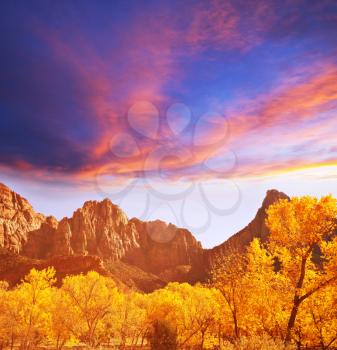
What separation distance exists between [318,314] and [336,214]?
8128 mm

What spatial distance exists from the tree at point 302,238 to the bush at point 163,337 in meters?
15.2

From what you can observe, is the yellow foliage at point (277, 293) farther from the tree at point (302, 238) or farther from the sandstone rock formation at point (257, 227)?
the sandstone rock formation at point (257, 227)

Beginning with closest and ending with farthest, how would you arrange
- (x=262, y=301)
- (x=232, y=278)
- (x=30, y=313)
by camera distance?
(x=262, y=301) → (x=232, y=278) → (x=30, y=313)

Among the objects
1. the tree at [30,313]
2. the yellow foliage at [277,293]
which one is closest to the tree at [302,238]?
the yellow foliage at [277,293]

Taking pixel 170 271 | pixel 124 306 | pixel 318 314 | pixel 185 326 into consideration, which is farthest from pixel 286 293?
pixel 170 271

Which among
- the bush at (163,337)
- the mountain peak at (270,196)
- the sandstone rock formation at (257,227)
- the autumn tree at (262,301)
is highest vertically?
the mountain peak at (270,196)

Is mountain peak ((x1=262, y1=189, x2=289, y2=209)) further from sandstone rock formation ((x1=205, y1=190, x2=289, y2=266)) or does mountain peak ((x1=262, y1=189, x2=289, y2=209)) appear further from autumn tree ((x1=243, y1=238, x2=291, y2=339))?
autumn tree ((x1=243, y1=238, x2=291, y2=339))

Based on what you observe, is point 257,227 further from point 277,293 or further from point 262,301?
point 277,293

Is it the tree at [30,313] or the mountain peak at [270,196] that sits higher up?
the mountain peak at [270,196]

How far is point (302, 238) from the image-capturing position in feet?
57.6

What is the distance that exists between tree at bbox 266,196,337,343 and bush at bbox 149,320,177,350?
1516 centimetres

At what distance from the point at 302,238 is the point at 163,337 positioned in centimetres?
1865

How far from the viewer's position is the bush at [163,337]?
98.2ft

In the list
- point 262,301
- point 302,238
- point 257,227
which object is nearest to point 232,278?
point 262,301
